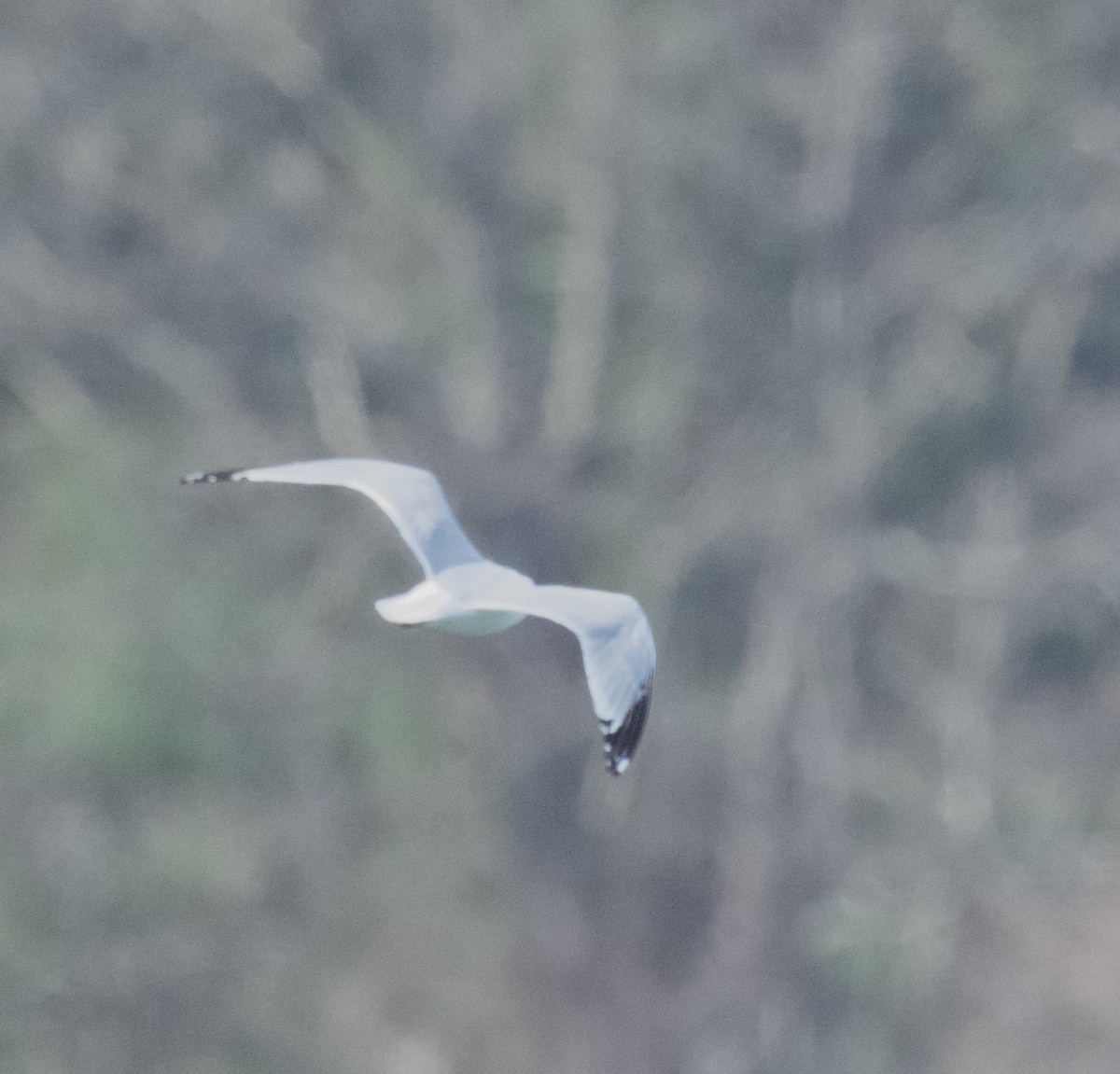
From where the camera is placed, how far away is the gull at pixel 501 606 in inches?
100

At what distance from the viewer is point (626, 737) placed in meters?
2.58

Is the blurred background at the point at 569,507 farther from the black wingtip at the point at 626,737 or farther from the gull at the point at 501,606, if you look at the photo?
→ the black wingtip at the point at 626,737

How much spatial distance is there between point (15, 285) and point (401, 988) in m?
3.30

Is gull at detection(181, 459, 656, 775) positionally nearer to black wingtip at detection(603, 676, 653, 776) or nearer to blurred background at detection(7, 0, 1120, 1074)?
black wingtip at detection(603, 676, 653, 776)

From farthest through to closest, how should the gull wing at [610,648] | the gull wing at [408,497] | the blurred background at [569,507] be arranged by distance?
the blurred background at [569,507] < the gull wing at [408,497] < the gull wing at [610,648]

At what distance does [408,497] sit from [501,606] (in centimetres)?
71

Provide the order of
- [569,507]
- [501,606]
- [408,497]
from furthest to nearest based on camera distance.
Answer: [569,507], [408,497], [501,606]

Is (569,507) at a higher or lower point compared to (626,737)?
higher

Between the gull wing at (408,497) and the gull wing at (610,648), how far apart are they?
375 mm

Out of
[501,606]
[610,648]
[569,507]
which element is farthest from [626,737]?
[569,507]

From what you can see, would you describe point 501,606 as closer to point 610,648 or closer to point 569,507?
point 610,648

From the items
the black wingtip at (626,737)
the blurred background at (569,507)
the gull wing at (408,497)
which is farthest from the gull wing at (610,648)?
the blurred background at (569,507)

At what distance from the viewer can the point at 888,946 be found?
324 inches

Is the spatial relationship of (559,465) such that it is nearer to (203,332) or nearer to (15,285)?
(203,332)
